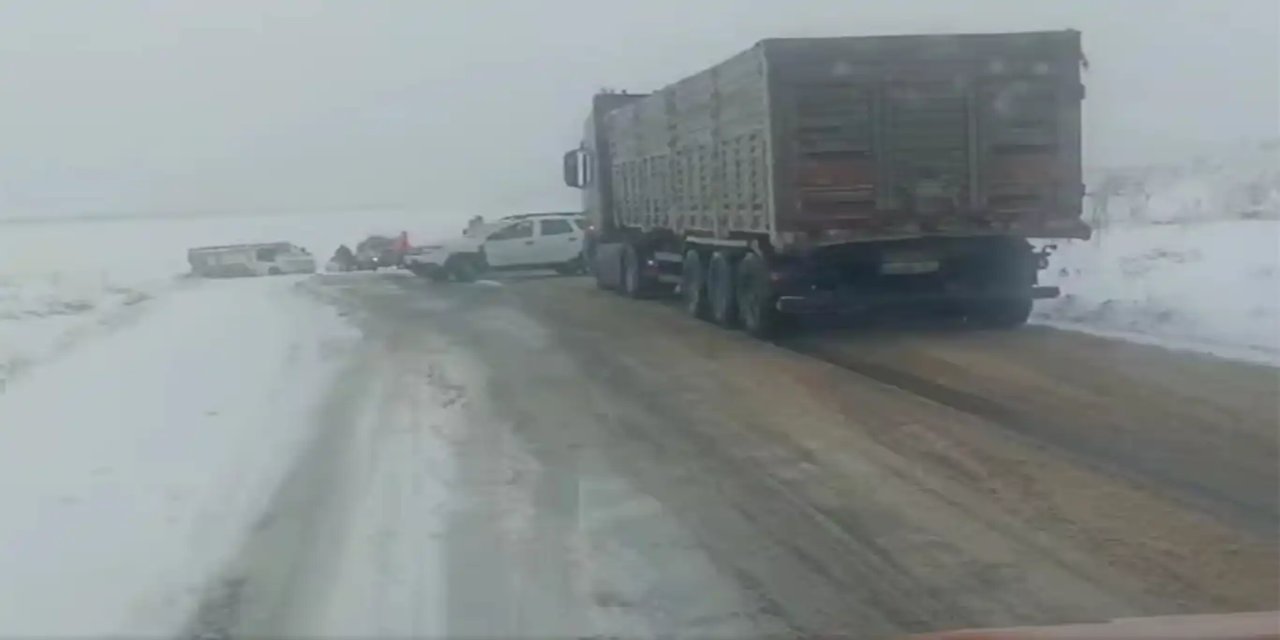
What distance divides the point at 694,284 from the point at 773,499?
12.4m

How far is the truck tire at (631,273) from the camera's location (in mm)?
25906

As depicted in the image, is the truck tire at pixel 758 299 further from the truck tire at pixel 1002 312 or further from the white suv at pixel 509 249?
the white suv at pixel 509 249

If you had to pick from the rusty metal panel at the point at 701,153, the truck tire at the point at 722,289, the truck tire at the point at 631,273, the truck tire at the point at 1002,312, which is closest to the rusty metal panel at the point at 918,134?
the rusty metal panel at the point at 701,153

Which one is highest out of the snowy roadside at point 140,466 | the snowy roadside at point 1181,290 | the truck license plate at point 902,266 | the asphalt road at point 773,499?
the truck license plate at point 902,266

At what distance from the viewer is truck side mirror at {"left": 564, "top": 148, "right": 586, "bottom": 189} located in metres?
29.8

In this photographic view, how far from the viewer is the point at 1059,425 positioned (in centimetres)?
1109

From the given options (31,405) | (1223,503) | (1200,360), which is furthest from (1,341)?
(1223,503)

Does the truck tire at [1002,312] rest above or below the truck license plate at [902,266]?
below

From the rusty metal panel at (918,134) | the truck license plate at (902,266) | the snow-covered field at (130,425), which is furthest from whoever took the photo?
the truck license plate at (902,266)

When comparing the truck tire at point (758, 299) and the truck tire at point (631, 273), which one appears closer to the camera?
the truck tire at point (758, 299)

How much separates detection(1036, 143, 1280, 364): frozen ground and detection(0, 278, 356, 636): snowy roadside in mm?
8429

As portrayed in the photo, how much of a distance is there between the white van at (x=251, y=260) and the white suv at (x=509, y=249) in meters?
3.26

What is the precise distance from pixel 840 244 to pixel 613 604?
10.6m

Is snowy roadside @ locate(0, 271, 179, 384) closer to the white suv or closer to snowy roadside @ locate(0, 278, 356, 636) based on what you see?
snowy roadside @ locate(0, 278, 356, 636)
